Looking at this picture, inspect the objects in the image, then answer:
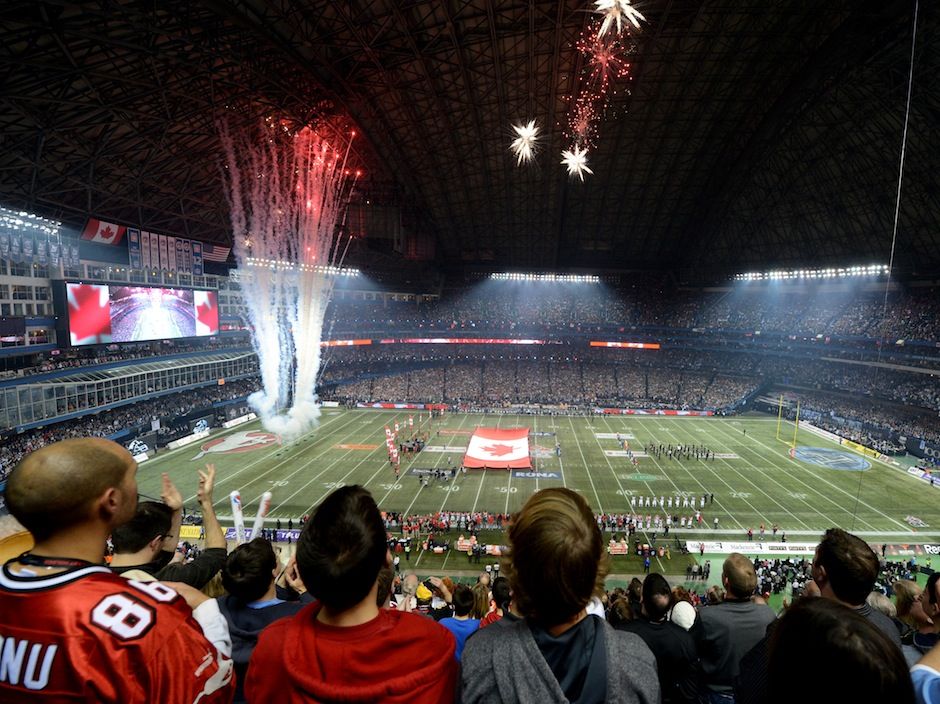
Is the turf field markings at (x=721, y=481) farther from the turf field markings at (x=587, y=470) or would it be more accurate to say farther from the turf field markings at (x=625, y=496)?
the turf field markings at (x=587, y=470)

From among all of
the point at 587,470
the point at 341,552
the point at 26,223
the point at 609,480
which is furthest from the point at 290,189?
the point at 341,552

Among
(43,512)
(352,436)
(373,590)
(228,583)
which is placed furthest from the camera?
(352,436)

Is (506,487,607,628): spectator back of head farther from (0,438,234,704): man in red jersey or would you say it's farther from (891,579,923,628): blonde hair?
(891,579,923,628): blonde hair

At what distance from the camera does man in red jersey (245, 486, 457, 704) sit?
7.11 ft

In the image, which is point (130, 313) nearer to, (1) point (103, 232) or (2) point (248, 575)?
(1) point (103, 232)

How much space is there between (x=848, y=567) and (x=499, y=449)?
3878 centimetres

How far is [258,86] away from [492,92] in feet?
55.3

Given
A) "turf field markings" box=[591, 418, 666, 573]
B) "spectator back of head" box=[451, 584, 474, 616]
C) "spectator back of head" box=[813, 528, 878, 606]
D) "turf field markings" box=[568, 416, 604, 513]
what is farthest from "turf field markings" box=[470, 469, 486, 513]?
"spectator back of head" box=[813, 528, 878, 606]

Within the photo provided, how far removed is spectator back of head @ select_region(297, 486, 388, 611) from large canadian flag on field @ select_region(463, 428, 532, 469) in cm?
3680

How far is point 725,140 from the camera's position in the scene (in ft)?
147

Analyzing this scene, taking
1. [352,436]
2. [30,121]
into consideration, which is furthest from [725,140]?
[30,121]

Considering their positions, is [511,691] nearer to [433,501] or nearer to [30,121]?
[433,501]

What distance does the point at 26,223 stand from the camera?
3406 centimetres

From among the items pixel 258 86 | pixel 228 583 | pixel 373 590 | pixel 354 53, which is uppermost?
pixel 354 53
